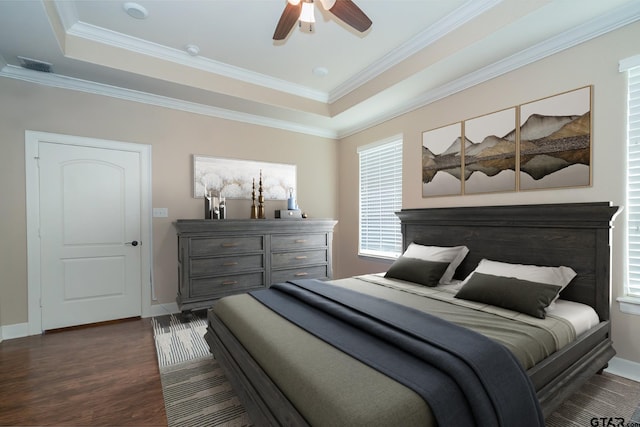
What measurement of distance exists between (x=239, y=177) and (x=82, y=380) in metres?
2.69

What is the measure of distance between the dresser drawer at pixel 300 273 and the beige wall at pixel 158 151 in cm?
97

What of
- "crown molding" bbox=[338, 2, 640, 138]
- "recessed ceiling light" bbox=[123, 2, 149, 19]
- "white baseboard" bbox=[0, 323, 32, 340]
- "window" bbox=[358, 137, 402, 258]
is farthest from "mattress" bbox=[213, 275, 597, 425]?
"recessed ceiling light" bbox=[123, 2, 149, 19]

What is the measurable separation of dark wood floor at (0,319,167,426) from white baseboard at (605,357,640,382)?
126 inches

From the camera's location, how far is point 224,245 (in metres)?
3.44

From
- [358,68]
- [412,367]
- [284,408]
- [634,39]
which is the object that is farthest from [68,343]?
[634,39]

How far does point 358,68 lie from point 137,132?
2781 millimetres

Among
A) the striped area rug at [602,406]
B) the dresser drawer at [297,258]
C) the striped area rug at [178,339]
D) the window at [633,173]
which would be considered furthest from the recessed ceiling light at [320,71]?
the striped area rug at [602,406]

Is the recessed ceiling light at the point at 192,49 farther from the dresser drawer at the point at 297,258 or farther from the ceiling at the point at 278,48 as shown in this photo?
the dresser drawer at the point at 297,258

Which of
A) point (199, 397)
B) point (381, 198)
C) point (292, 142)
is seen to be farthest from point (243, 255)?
point (381, 198)

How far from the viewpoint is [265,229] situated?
12.1ft

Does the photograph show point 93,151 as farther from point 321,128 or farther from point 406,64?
point 406,64

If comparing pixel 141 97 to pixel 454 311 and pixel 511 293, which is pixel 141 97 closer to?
pixel 454 311

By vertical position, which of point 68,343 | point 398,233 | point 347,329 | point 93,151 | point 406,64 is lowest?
point 68,343

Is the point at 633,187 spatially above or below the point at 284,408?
above
